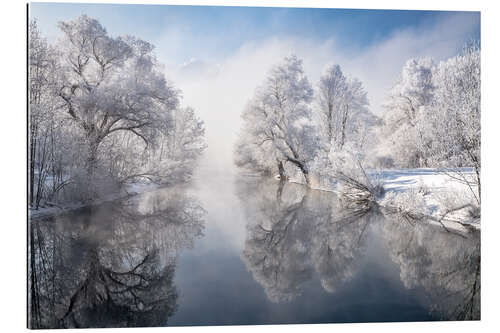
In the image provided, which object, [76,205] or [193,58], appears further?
[76,205]

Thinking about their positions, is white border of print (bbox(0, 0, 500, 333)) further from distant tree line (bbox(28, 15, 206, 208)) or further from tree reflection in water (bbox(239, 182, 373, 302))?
distant tree line (bbox(28, 15, 206, 208))

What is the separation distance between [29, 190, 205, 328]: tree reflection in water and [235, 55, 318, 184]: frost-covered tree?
3.91 m

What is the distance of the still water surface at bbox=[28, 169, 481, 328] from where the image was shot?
3.68 m

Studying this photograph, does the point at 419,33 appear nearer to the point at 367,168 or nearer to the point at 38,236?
the point at 367,168

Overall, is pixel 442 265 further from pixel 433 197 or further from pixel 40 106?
pixel 40 106

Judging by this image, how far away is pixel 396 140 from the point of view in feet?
30.1

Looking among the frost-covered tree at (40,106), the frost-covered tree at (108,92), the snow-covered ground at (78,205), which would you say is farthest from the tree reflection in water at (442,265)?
the frost-covered tree at (40,106)

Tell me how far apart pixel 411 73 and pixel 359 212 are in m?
3.35

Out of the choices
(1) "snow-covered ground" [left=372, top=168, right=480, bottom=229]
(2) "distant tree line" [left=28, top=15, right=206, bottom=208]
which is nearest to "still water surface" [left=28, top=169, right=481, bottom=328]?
(1) "snow-covered ground" [left=372, top=168, right=480, bottom=229]

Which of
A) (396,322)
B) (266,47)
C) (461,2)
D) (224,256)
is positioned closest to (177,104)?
(266,47)

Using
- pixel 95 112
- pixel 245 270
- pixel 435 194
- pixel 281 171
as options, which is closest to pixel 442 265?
pixel 435 194

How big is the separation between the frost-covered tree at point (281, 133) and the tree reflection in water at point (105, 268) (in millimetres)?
3913

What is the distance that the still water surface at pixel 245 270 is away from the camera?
3678 mm

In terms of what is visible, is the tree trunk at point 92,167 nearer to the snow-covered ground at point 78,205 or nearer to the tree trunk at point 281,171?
the snow-covered ground at point 78,205
